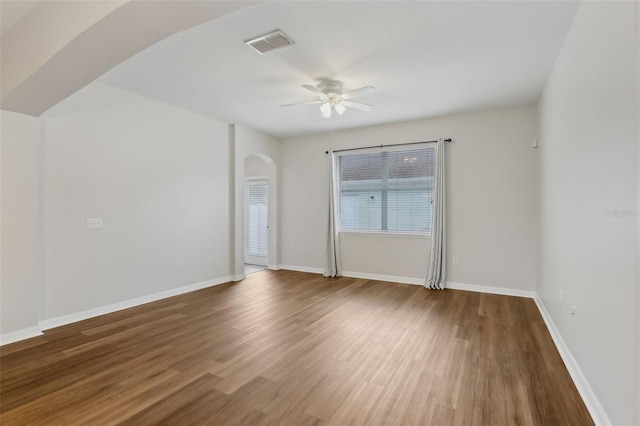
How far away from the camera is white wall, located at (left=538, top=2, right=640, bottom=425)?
142 cm

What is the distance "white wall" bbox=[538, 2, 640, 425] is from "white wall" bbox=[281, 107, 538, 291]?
1.71 m

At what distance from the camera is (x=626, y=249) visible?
1456 millimetres

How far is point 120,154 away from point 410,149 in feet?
14.9

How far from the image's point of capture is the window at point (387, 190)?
5.26 meters

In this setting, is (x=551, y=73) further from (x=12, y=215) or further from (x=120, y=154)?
(x=12, y=215)

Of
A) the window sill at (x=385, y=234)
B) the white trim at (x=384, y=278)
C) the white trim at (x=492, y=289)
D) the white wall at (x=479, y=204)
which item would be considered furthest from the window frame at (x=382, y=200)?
the white trim at (x=492, y=289)

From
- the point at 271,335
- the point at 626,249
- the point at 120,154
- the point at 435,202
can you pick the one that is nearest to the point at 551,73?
the point at 435,202

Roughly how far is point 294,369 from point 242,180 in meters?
3.98

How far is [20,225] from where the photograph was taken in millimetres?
2973

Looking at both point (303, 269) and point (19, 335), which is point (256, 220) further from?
point (19, 335)

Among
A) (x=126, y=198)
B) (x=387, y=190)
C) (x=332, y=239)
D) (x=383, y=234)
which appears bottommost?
(x=332, y=239)

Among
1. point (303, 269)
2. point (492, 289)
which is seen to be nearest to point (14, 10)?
point (303, 269)

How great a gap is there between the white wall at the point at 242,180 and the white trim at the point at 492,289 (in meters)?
3.69

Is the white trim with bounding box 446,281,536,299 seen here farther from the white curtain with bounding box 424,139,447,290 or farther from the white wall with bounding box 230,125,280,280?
the white wall with bounding box 230,125,280,280
